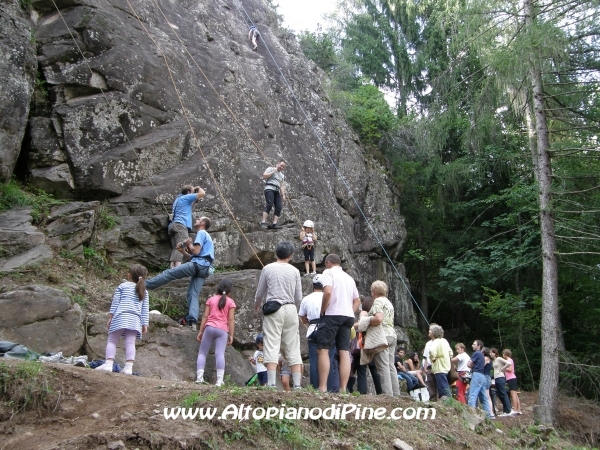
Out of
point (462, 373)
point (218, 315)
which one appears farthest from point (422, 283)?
point (218, 315)

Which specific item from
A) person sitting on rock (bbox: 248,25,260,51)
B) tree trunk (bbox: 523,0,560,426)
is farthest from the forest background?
person sitting on rock (bbox: 248,25,260,51)

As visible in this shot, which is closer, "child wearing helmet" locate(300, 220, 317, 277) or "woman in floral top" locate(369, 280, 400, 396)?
"woman in floral top" locate(369, 280, 400, 396)

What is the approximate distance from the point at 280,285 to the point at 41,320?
353 centimetres

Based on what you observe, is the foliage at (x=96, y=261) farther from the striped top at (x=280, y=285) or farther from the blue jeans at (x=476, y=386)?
the blue jeans at (x=476, y=386)

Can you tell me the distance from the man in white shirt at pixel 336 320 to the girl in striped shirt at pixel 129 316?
7.07 ft

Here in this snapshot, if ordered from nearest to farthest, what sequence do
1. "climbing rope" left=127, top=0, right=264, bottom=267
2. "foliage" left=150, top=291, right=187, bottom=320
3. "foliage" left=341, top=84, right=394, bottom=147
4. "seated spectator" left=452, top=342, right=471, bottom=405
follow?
"foliage" left=150, top=291, right=187, bottom=320
"seated spectator" left=452, top=342, right=471, bottom=405
"climbing rope" left=127, top=0, right=264, bottom=267
"foliage" left=341, top=84, right=394, bottom=147

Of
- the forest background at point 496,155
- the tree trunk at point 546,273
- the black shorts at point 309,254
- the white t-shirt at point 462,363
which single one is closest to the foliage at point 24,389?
the black shorts at point 309,254

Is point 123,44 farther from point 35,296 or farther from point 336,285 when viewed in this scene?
point 336,285

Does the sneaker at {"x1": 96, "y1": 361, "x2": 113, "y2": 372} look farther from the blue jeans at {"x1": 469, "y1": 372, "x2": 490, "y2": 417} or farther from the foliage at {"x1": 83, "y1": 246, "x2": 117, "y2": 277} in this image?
the blue jeans at {"x1": 469, "y1": 372, "x2": 490, "y2": 417}

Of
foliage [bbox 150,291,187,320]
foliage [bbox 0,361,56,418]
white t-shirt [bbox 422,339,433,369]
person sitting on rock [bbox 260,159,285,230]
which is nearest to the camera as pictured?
foliage [bbox 0,361,56,418]

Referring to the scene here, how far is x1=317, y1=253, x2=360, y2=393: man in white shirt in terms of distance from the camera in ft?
22.0

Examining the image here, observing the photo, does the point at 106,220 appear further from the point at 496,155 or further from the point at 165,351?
the point at 496,155

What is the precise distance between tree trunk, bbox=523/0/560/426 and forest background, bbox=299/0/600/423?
0.03 meters

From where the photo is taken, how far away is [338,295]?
685 cm
